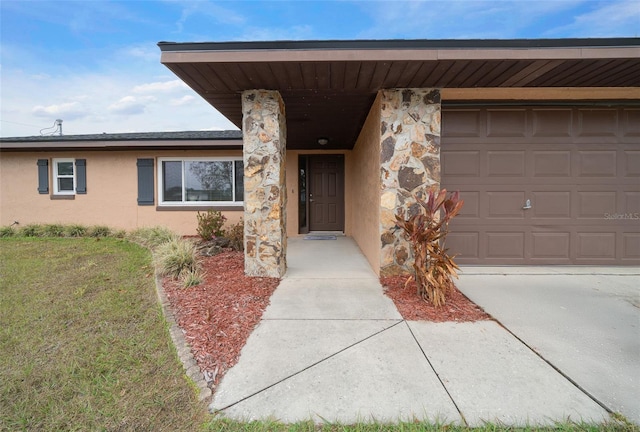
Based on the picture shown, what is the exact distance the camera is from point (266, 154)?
4.04m

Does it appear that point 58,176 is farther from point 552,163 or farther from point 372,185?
point 552,163

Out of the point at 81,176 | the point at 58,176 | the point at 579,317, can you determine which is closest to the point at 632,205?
the point at 579,317

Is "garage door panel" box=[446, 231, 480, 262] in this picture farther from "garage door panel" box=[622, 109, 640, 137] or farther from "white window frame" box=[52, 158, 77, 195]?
"white window frame" box=[52, 158, 77, 195]

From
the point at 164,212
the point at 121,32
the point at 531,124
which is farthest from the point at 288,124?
the point at 121,32

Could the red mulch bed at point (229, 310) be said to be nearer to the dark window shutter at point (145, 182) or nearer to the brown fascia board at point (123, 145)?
the brown fascia board at point (123, 145)

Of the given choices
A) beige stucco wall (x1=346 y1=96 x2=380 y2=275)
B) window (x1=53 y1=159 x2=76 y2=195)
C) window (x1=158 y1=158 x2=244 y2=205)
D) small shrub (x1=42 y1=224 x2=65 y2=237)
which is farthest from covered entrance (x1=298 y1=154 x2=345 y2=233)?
window (x1=53 y1=159 x2=76 y2=195)

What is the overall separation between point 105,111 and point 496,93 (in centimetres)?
2560

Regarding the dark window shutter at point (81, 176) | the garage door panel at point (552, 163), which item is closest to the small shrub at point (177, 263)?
the garage door panel at point (552, 163)

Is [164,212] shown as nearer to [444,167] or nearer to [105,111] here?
[444,167]

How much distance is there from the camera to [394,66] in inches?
129

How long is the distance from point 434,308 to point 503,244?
2224mm

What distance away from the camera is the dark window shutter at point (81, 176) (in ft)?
26.3

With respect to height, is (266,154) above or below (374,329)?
above

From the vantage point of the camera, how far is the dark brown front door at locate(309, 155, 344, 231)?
862 centimetres
